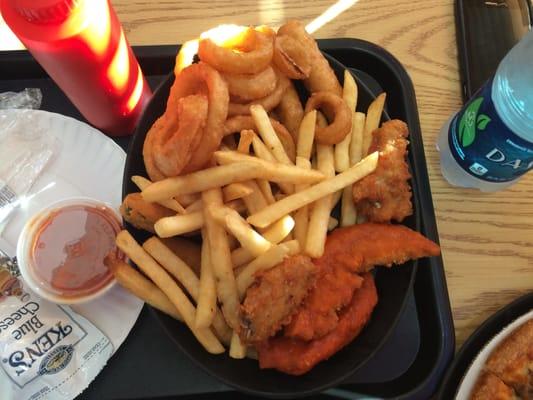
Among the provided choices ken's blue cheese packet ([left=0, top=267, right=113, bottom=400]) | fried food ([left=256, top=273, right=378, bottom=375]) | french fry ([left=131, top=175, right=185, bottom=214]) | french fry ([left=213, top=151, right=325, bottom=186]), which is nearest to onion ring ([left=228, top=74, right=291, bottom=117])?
french fry ([left=213, top=151, right=325, bottom=186])

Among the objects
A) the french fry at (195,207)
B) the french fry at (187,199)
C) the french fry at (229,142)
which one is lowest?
the french fry at (195,207)

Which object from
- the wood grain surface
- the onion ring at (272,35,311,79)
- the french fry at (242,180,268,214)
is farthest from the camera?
the wood grain surface

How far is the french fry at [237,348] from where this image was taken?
95 centimetres

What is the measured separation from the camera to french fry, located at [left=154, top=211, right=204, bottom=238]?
3.12 feet

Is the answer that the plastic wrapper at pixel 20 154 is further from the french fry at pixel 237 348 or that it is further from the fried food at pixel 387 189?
the fried food at pixel 387 189

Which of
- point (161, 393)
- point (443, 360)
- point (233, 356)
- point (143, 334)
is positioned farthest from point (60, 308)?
point (443, 360)

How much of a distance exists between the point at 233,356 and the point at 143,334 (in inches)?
11.6

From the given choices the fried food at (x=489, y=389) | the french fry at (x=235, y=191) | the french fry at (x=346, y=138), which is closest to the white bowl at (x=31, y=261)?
the french fry at (x=235, y=191)

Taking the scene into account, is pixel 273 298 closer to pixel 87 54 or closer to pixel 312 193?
pixel 312 193

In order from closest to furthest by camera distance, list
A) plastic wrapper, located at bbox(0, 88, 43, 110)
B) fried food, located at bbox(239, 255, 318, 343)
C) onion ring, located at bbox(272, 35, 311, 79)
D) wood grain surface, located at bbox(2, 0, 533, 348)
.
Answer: fried food, located at bbox(239, 255, 318, 343)
onion ring, located at bbox(272, 35, 311, 79)
wood grain surface, located at bbox(2, 0, 533, 348)
plastic wrapper, located at bbox(0, 88, 43, 110)

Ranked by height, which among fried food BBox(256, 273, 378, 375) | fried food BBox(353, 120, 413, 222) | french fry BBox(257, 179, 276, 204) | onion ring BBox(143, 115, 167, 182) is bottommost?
fried food BBox(256, 273, 378, 375)

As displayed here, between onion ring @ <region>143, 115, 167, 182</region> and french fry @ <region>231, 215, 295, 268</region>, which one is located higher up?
onion ring @ <region>143, 115, 167, 182</region>

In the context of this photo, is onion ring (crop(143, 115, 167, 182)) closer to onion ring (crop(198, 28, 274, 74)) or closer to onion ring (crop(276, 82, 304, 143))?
onion ring (crop(198, 28, 274, 74))

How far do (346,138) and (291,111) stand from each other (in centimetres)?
15
